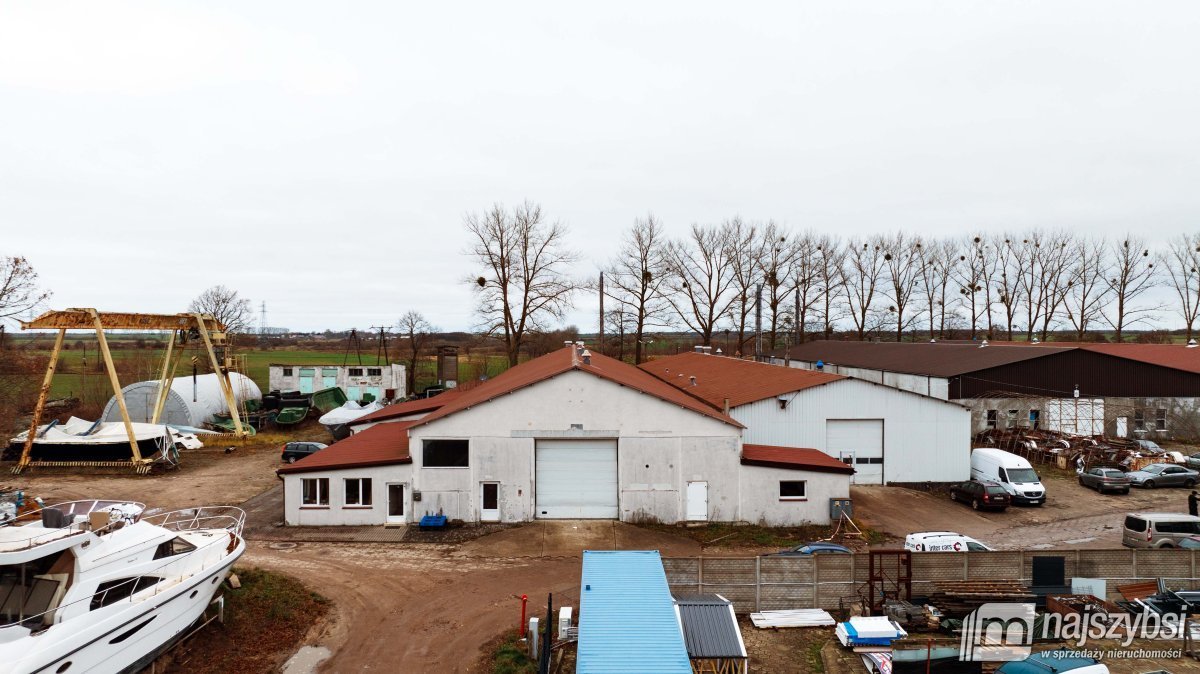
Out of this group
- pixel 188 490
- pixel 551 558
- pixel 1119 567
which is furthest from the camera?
pixel 188 490

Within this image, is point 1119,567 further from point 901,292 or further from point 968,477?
point 901,292

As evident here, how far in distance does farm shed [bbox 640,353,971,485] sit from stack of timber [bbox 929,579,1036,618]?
12585 mm

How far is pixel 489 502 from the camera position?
2147 centimetres

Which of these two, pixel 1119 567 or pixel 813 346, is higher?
pixel 813 346

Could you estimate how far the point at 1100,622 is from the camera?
13.3 m

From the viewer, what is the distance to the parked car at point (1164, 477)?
27.0 m

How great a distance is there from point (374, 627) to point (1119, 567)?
17.8 m

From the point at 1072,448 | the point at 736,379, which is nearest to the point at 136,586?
the point at 736,379

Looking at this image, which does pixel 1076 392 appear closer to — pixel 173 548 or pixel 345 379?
pixel 173 548

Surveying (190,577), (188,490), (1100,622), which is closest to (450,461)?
(190,577)

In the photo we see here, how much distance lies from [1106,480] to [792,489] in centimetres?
1516

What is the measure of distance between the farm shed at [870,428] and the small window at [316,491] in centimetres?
1610

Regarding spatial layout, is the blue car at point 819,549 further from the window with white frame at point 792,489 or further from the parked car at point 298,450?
the parked car at point 298,450

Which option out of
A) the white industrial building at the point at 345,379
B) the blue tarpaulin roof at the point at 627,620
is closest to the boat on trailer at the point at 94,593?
the blue tarpaulin roof at the point at 627,620
